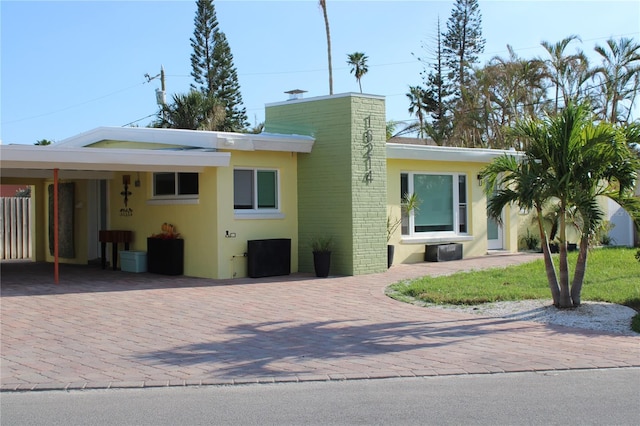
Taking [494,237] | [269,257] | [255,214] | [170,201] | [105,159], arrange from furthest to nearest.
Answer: [494,237] → [170,201] → [255,214] → [269,257] → [105,159]

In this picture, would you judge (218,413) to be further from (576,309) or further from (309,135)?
(309,135)

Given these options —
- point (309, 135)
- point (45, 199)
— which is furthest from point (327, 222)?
point (45, 199)

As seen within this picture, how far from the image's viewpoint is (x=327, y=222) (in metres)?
16.6

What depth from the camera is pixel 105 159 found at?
14.0m

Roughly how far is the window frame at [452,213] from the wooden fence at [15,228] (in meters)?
12.2

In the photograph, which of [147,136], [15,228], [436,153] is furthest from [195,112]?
[436,153]

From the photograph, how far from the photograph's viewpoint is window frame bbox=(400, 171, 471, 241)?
18688 mm

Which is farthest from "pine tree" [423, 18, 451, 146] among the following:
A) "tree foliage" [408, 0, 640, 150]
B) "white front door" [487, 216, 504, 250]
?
"white front door" [487, 216, 504, 250]

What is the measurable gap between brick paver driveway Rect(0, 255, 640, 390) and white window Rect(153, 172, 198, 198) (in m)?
3.22

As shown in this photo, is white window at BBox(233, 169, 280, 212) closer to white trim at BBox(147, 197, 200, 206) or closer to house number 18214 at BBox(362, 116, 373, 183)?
white trim at BBox(147, 197, 200, 206)

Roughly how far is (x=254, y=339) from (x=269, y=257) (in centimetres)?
673

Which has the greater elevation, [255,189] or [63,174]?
[63,174]

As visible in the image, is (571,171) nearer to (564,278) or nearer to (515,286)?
(564,278)

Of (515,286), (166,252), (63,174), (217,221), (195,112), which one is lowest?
(515,286)
